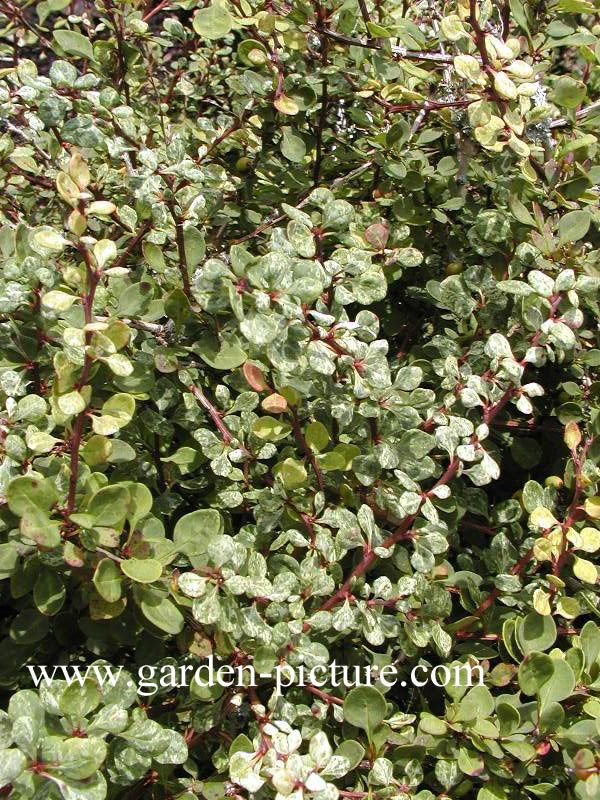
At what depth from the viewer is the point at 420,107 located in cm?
164

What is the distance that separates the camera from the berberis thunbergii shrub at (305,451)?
111 centimetres

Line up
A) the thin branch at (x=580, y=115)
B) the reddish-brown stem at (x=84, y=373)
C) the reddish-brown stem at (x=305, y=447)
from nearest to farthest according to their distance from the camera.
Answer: the reddish-brown stem at (x=84, y=373) → the reddish-brown stem at (x=305, y=447) → the thin branch at (x=580, y=115)

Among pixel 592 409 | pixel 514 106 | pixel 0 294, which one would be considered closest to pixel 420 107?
pixel 514 106

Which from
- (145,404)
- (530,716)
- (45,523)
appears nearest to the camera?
(45,523)

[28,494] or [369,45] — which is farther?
[369,45]

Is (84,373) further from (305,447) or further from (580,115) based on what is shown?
(580,115)

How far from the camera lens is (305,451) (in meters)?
1.35

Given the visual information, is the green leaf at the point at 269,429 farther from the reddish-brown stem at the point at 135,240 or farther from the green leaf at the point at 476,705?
the green leaf at the point at 476,705

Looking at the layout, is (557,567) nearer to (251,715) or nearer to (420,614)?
(420,614)

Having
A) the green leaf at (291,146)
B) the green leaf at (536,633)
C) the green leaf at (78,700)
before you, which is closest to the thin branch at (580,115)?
the green leaf at (291,146)

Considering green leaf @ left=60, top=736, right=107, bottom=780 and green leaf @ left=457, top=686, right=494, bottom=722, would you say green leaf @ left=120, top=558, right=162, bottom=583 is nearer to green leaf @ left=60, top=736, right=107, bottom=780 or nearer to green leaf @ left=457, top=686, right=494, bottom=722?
green leaf @ left=60, top=736, right=107, bottom=780

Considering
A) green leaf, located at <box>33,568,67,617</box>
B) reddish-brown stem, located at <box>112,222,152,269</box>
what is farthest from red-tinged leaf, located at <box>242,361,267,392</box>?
green leaf, located at <box>33,568,67,617</box>

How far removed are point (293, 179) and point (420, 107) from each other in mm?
298

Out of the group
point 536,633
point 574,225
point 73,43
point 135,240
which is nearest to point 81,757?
point 536,633
